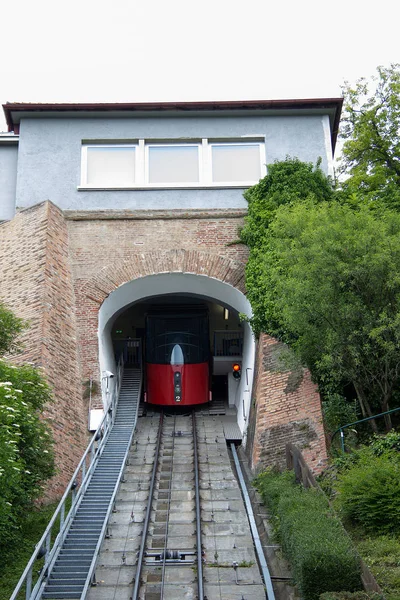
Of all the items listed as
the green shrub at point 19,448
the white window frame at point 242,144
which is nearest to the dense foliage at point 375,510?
the green shrub at point 19,448

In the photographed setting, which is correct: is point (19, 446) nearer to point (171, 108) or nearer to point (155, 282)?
point (155, 282)

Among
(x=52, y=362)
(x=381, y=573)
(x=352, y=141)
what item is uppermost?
(x=352, y=141)

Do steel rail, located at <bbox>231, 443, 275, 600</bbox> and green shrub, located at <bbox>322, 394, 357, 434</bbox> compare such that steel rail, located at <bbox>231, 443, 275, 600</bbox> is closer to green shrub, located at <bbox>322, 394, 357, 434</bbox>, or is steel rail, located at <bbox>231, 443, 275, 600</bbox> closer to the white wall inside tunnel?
green shrub, located at <bbox>322, 394, 357, 434</bbox>

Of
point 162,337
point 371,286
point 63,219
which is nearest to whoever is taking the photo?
point 371,286

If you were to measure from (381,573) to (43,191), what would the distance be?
41.5 ft

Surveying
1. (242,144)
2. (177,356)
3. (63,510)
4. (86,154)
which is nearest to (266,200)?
(242,144)

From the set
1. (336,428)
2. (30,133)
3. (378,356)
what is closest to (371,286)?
(378,356)

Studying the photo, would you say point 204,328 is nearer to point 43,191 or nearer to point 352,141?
point 43,191

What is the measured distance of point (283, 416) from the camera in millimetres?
12570

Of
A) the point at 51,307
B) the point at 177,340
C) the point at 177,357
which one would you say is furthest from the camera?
the point at 177,340

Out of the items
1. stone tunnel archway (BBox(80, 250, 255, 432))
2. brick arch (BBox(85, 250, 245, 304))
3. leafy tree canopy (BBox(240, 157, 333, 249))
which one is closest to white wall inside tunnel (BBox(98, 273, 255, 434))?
stone tunnel archway (BBox(80, 250, 255, 432))

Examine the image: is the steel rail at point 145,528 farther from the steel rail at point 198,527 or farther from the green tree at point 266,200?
the green tree at point 266,200

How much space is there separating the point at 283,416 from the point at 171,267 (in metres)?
5.12

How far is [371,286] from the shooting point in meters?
10.2
